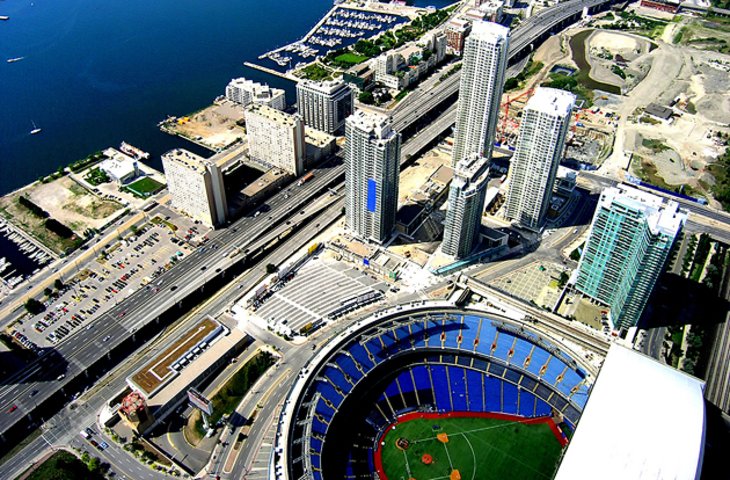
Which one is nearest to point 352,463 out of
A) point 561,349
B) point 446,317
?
point 446,317

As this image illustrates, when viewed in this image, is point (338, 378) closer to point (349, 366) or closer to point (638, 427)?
point (349, 366)

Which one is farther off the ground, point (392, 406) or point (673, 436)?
point (673, 436)

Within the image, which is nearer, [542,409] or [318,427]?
[318,427]

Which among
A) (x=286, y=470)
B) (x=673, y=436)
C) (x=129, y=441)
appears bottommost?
(x=129, y=441)

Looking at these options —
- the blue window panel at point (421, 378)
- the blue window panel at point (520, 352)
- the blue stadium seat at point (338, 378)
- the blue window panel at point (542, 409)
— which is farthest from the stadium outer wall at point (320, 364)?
the blue window panel at point (421, 378)

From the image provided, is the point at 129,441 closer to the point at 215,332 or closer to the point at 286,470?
the point at 215,332

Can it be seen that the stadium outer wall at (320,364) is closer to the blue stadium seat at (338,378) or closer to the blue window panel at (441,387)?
the blue stadium seat at (338,378)

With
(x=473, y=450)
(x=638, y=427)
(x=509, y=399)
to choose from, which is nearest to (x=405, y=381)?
(x=473, y=450)
